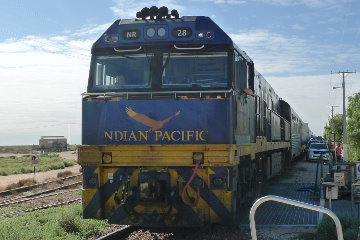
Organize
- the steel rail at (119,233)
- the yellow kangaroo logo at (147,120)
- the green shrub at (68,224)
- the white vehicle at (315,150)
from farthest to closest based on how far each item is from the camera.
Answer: the white vehicle at (315,150), the green shrub at (68,224), the steel rail at (119,233), the yellow kangaroo logo at (147,120)

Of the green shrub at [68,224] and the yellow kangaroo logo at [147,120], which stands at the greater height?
the yellow kangaroo logo at [147,120]

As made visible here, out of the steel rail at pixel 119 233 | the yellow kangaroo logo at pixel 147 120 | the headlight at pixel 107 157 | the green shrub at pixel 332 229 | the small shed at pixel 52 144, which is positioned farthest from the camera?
the small shed at pixel 52 144

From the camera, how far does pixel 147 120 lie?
8.59 m

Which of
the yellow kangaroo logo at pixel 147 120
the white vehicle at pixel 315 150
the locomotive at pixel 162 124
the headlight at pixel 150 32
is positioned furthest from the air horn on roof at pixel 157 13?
the white vehicle at pixel 315 150

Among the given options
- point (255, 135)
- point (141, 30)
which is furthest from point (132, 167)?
point (255, 135)

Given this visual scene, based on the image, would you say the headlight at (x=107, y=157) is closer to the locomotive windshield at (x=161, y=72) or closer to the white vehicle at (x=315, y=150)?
the locomotive windshield at (x=161, y=72)

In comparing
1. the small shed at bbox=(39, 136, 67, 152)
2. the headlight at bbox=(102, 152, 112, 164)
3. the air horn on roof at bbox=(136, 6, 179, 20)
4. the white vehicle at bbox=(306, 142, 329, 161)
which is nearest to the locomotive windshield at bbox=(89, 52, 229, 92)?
the air horn on roof at bbox=(136, 6, 179, 20)

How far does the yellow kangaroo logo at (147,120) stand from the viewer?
8.52m

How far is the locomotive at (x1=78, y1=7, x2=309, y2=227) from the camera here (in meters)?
8.38

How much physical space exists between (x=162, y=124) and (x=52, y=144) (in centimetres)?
10556

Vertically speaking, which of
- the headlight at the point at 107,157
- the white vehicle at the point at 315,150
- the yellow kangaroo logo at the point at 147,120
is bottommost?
the white vehicle at the point at 315,150

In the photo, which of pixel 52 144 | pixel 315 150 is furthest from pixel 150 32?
pixel 52 144

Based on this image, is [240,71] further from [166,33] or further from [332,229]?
[332,229]

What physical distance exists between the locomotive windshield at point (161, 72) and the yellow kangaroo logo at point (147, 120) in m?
0.47
